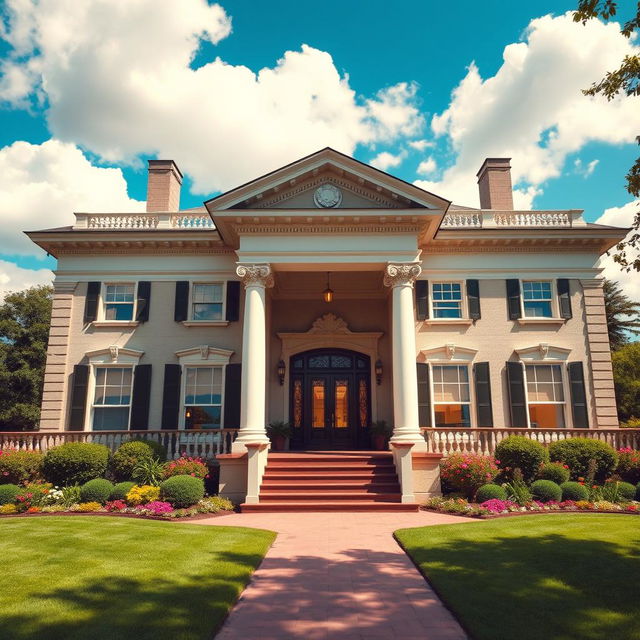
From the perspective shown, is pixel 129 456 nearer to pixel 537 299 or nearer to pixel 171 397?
pixel 171 397

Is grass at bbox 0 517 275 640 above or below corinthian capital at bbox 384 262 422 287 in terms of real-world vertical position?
below

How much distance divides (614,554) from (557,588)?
6.74 feet

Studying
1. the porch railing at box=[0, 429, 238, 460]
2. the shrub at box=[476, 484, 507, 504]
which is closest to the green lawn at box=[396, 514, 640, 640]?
the shrub at box=[476, 484, 507, 504]

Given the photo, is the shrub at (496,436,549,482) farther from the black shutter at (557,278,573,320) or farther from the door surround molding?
the door surround molding

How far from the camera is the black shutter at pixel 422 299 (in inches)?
690

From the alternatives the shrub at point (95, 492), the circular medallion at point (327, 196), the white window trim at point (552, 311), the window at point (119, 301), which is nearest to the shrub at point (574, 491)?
the white window trim at point (552, 311)

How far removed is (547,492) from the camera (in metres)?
12.7

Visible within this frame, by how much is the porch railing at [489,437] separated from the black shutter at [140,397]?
9.02 meters

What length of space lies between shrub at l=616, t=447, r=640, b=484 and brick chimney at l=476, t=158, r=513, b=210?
991 centimetres

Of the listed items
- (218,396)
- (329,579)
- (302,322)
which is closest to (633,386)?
(302,322)

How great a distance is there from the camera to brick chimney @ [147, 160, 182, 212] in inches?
795

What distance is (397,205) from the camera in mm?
15703

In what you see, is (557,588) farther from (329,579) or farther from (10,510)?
(10,510)

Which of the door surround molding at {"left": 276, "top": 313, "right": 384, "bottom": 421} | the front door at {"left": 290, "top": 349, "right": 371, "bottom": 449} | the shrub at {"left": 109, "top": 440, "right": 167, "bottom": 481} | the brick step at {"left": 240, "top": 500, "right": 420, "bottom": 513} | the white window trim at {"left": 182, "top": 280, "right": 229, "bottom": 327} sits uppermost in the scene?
the white window trim at {"left": 182, "top": 280, "right": 229, "bottom": 327}
